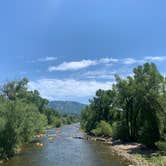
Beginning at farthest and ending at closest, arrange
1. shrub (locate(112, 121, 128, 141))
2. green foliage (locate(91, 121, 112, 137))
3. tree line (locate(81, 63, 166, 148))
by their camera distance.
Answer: green foliage (locate(91, 121, 112, 137)) → shrub (locate(112, 121, 128, 141)) → tree line (locate(81, 63, 166, 148))

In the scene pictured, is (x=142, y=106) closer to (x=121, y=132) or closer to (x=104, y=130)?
(x=121, y=132)

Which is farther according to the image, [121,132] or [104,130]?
[104,130]

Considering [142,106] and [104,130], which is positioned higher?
[142,106]

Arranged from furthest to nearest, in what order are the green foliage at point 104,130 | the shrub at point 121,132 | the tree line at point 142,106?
the green foliage at point 104,130 < the shrub at point 121,132 < the tree line at point 142,106

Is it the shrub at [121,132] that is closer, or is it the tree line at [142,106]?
the tree line at [142,106]

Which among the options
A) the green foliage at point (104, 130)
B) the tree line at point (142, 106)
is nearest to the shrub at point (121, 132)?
the tree line at point (142, 106)

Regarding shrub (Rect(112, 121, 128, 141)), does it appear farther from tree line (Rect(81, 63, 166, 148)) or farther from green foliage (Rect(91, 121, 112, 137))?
green foliage (Rect(91, 121, 112, 137))

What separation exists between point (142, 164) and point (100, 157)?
9.46 meters

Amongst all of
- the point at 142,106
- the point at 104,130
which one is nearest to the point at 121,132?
the point at 142,106

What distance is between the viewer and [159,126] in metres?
55.3

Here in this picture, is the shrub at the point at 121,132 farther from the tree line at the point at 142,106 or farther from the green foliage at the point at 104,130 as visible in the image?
the green foliage at the point at 104,130

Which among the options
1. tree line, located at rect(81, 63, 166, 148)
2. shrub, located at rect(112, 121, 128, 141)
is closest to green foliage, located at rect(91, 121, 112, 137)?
tree line, located at rect(81, 63, 166, 148)

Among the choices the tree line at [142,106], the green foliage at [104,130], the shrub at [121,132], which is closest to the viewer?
the tree line at [142,106]

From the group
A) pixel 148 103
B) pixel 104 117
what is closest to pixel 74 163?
pixel 148 103
